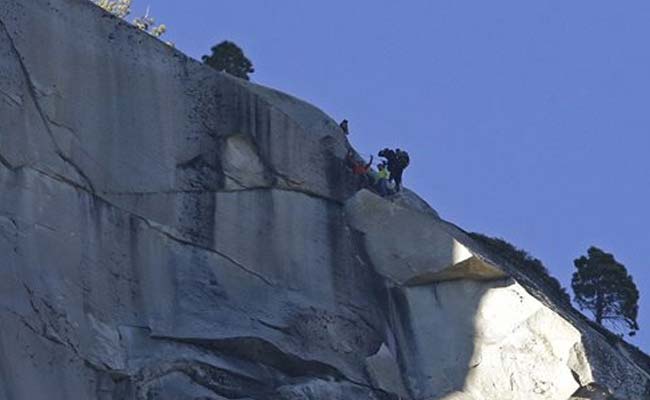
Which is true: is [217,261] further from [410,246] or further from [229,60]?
[229,60]

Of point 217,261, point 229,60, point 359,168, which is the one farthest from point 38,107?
point 229,60

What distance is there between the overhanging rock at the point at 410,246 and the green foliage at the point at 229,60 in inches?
364

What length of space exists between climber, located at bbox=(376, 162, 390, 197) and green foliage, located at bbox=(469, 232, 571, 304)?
6.68 feet

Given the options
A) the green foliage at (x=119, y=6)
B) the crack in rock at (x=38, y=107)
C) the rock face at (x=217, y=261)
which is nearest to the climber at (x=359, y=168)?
the rock face at (x=217, y=261)

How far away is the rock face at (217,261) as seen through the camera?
42031 mm

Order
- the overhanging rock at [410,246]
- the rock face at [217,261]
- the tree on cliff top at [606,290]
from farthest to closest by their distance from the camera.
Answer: the tree on cliff top at [606,290], the overhanging rock at [410,246], the rock face at [217,261]

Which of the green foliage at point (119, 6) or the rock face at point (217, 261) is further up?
the green foliage at point (119, 6)

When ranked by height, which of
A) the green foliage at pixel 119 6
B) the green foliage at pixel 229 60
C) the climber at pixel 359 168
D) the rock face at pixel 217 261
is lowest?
the rock face at pixel 217 261

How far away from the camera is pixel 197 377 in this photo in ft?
139

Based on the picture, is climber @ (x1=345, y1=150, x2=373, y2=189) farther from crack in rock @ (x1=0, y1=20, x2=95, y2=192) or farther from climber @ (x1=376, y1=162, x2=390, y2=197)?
crack in rock @ (x1=0, y1=20, x2=95, y2=192)

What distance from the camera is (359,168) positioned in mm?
47188

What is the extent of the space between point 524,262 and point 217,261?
24.7ft

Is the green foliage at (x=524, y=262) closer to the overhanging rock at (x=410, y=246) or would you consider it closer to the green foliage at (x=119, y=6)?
the overhanging rock at (x=410, y=246)

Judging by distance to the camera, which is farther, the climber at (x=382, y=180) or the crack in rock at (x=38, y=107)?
the climber at (x=382, y=180)
